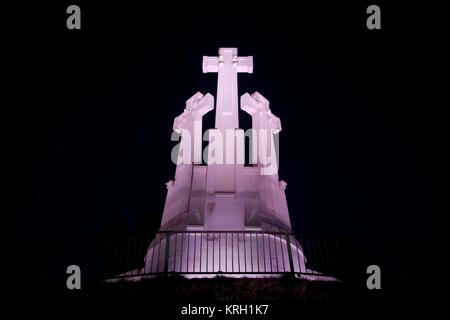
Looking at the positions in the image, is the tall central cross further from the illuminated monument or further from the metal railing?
the metal railing

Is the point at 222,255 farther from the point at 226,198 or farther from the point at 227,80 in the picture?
Result: the point at 227,80

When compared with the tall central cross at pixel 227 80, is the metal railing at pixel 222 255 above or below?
below

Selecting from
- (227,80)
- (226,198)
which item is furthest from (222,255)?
(227,80)

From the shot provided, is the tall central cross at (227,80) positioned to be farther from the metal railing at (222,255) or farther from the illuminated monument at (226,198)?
the metal railing at (222,255)

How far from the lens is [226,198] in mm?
19797

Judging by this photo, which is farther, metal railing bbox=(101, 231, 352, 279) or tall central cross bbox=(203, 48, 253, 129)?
tall central cross bbox=(203, 48, 253, 129)

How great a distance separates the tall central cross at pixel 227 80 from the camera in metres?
23.0

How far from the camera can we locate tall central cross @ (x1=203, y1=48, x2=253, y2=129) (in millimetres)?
22953

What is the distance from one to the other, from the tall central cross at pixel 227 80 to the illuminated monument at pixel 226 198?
0.04 metres

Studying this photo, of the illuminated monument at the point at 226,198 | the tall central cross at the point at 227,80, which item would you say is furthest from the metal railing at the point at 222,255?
the tall central cross at the point at 227,80

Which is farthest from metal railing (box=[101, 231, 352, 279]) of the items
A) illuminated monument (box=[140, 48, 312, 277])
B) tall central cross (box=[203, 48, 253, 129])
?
tall central cross (box=[203, 48, 253, 129])

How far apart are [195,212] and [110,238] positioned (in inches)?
137

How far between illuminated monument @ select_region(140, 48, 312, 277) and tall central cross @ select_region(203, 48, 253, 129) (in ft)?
0.14
